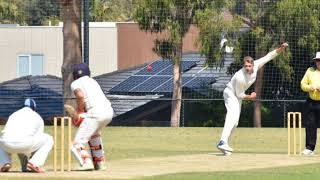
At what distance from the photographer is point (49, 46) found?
5166 centimetres

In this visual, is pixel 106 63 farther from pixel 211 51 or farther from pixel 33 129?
pixel 33 129

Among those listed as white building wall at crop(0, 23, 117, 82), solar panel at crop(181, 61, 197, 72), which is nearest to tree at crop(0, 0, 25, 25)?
white building wall at crop(0, 23, 117, 82)

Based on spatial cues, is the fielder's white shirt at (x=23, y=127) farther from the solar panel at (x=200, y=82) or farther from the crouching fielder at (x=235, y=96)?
the solar panel at (x=200, y=82)

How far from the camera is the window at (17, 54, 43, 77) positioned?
5197 cm

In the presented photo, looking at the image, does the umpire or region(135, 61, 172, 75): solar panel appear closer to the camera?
the umpire

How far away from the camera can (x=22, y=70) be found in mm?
53281

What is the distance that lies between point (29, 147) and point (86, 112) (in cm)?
99

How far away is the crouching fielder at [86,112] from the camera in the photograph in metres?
14.4

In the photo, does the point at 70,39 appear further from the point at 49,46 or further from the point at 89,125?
the point at 89,125

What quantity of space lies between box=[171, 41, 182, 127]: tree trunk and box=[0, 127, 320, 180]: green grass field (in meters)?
6.83

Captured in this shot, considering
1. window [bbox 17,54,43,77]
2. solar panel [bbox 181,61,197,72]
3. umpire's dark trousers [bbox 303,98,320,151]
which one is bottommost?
window [bbox 17,54,43,77]

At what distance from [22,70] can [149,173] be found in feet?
131

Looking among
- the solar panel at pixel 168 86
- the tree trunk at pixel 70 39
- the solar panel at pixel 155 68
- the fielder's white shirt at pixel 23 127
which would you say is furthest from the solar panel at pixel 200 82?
the fielder's white shirt at pixel 23 127

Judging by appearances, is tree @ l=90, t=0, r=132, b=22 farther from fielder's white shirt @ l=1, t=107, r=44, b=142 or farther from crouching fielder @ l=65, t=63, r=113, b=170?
fielder's white shirt @ l=1, t=107, r=44, b=142
